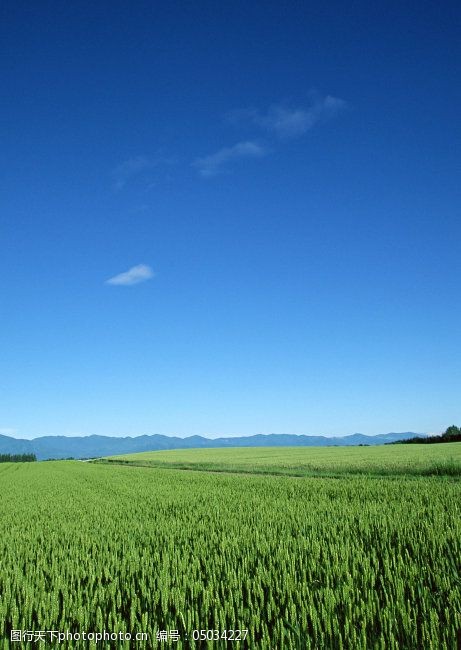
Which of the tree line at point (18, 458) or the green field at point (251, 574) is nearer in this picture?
the green field at point (251, 574)

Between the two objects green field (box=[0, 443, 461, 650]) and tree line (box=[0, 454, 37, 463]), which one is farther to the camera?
tree line (box=[0, 454, 37, 463])

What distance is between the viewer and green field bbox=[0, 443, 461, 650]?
12.8 feet

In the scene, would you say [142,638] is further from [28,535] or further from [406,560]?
[28,535]

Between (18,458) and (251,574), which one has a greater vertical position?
(251,574)

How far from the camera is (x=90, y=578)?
5586 mm

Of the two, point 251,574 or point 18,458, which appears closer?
point 251,574

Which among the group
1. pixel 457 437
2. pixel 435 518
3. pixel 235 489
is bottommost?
pixel 457 437

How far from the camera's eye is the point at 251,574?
557 cm

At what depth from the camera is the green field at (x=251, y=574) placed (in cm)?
391

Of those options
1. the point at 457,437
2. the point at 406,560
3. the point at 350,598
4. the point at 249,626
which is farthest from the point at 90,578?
the point at 457,437

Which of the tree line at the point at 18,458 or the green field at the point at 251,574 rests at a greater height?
Result: the green field at the point at 251,574

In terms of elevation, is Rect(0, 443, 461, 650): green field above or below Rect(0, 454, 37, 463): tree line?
above

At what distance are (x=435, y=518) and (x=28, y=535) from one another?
8.35 metres

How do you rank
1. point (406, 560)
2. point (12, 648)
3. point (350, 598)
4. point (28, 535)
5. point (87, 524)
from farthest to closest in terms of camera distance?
point (87, 524)
point (28, 535)
point (406, 560)
point (350, 598)
point (12, 648)
